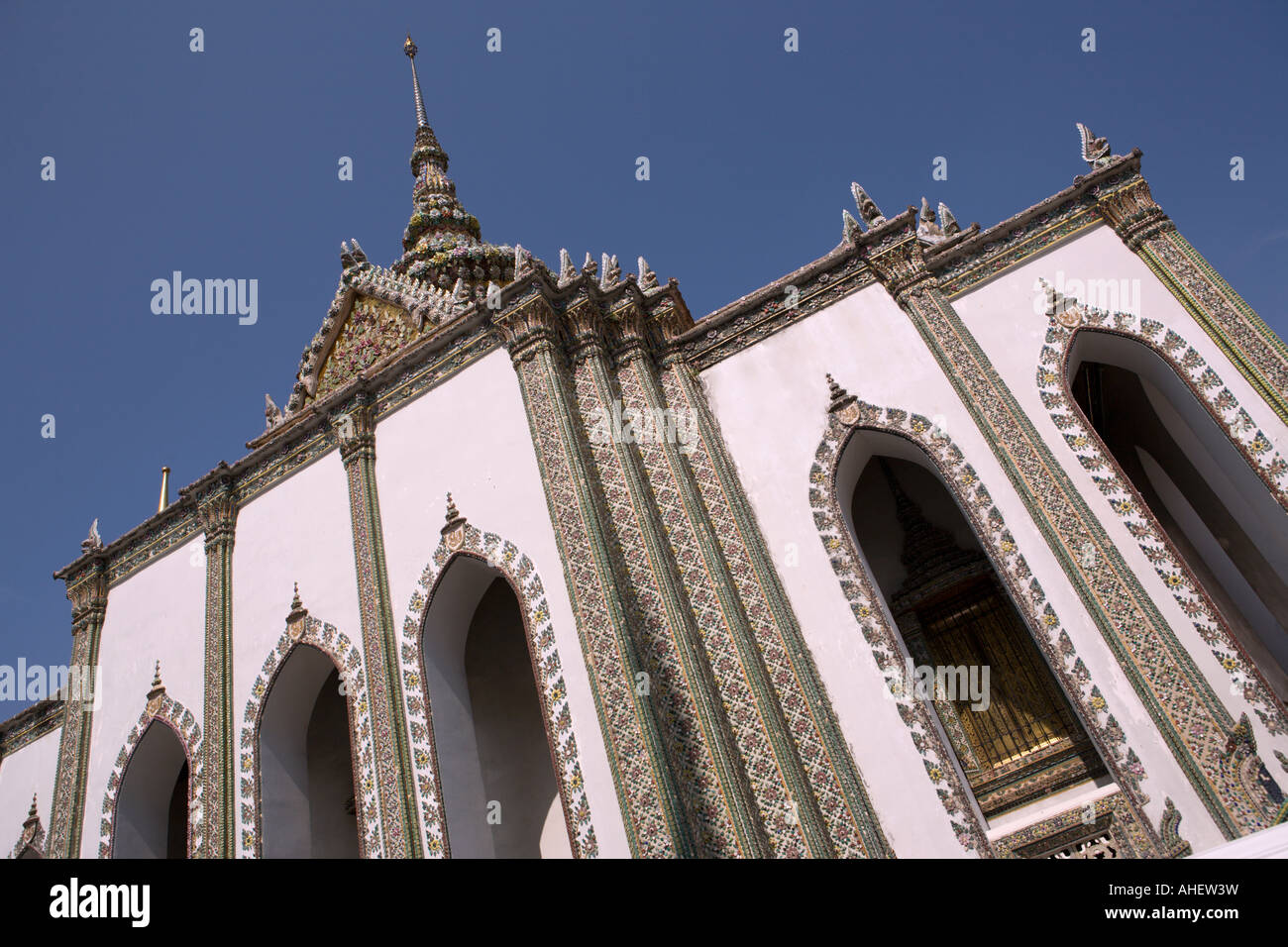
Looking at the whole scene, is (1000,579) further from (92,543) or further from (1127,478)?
(92,543)

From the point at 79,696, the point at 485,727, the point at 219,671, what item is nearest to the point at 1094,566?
the point at 485,727

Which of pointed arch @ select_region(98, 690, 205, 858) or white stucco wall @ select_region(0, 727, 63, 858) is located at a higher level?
white stucco wall @ select_region(0, 727, 63, 858)

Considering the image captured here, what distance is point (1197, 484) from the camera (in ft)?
32.7

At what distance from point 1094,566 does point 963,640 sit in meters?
2.49

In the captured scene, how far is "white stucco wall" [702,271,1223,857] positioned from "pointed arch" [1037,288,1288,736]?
42 cm

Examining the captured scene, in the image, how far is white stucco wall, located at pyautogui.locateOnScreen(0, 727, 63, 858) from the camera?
551 inches

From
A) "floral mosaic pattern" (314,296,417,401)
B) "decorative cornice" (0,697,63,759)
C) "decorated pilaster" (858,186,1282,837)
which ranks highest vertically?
"floral mosaic pattern" (314,296,417,401)

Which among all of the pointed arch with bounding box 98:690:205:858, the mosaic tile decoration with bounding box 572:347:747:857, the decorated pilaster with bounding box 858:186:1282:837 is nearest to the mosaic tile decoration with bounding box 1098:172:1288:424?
the decorated pilaster with bounding box 858:186:1282:837

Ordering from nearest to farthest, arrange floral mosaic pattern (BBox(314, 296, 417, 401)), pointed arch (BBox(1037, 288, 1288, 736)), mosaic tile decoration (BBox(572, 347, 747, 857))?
1. pointed arch (BBox(1037, 288, 1288, 736))
2. mosaic tile decoration (BBox(572, 347, 747, 857))
3. floral mosaic pattern (BBox(314, 296, 417, 401))

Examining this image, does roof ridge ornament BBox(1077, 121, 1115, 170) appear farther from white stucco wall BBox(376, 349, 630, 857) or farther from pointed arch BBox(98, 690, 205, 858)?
pointed arch BBox(98, 690, 205, 858)

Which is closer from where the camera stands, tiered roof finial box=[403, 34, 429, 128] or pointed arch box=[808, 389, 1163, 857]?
pointed arch box=[808, 389, 1163, 857]

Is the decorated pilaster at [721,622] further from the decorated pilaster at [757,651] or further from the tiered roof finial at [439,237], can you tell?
the tiered roof finial at [439,237]
